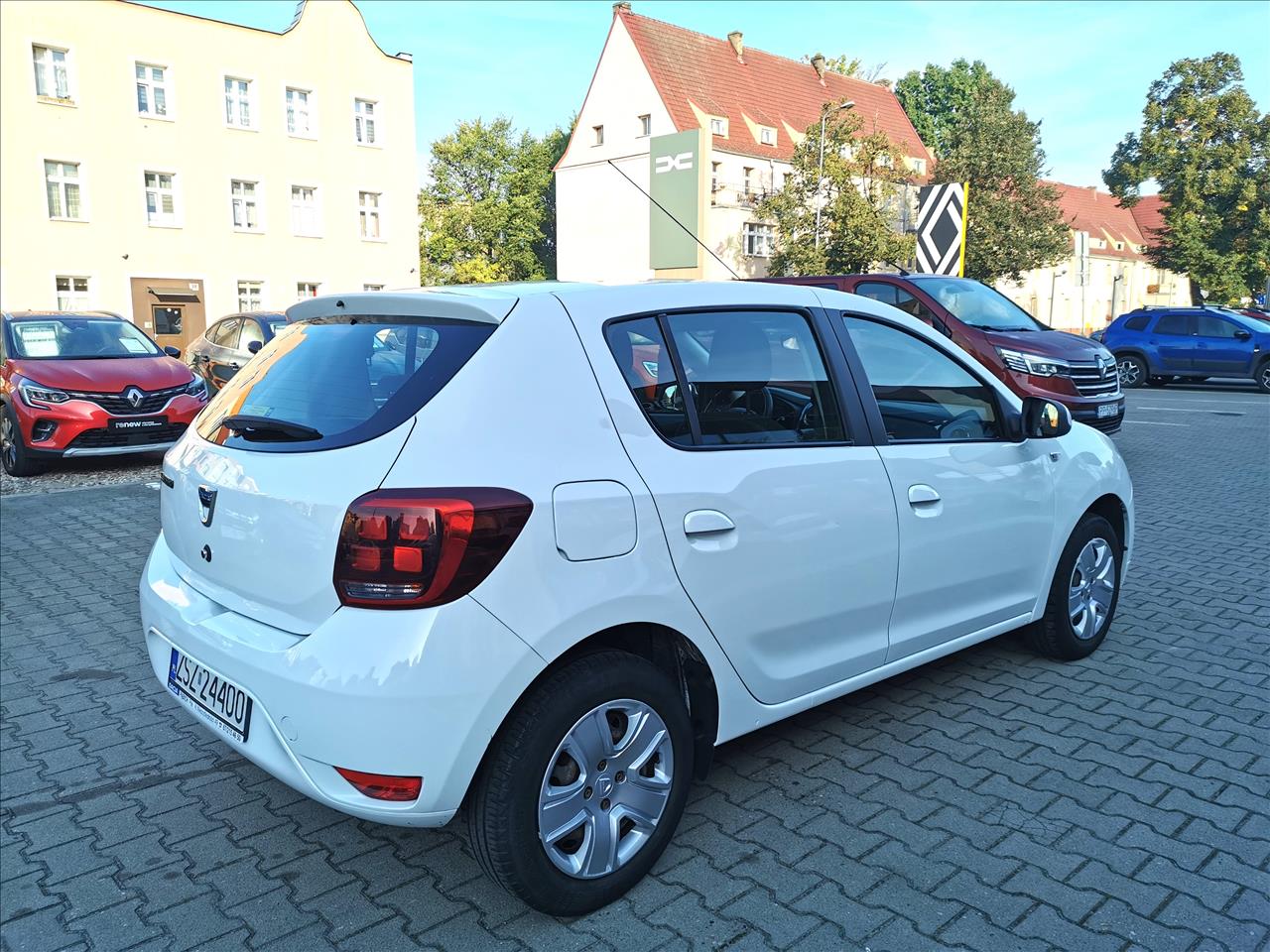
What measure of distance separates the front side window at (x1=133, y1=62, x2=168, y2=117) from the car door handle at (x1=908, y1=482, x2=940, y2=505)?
3412 cm

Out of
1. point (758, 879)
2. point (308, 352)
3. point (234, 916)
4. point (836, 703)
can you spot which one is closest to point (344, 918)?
point (234, 916)

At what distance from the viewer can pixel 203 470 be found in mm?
2992

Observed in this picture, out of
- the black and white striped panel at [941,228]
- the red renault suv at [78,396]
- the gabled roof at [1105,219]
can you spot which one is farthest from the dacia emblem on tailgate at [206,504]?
the gabled roof at [1105,219]

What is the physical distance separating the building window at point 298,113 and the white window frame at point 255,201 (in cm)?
226

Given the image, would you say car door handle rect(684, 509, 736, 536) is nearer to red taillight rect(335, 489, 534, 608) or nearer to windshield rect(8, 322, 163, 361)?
red taillight rect(335, 489, 534, 608)

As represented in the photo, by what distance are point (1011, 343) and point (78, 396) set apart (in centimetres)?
946

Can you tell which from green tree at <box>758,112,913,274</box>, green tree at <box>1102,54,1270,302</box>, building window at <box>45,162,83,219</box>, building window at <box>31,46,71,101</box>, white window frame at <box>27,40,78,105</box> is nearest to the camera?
white window frame at <box>27,40,78,105</box>

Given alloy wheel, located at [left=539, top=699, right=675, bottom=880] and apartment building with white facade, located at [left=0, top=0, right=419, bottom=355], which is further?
apartment building with white facade, located at [left=0, top=0, right=419, bottom=355]

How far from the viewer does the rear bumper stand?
237cm

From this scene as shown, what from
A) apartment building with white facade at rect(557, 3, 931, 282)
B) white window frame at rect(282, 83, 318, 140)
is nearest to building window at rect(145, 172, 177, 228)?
white window frame at rect(282, 83, 318, 140)

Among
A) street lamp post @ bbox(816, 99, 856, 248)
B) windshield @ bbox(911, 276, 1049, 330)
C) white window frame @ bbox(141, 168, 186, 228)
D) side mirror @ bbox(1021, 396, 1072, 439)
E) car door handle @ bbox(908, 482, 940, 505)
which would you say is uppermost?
street lamp post @ bbox(816, 99, 856, 248)

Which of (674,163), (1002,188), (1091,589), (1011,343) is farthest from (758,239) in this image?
(1091,589)

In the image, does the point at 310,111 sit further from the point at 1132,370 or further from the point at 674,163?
the point at 1132,370

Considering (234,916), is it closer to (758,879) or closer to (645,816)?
(645,816)
